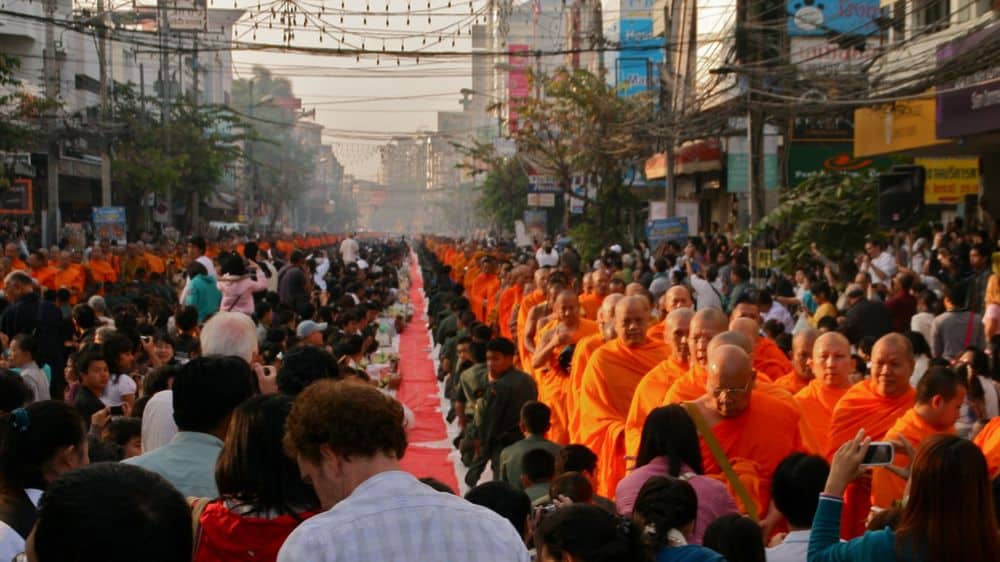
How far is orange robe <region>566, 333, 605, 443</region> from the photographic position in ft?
33.3

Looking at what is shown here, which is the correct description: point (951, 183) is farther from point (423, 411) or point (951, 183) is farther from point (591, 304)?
point (423, 411)

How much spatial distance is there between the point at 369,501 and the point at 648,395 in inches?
204

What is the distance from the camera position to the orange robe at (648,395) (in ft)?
26.7

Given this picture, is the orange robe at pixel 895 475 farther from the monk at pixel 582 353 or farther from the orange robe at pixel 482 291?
the orange robe at pixel 482 291

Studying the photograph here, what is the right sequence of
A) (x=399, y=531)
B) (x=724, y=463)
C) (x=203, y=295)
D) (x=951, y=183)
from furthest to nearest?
(x=951, y=183) → (x=203, y=295) → (x=724, y=463) → (x=399, y=531)

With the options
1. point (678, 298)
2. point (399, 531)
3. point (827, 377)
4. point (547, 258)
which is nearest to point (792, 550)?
point (399, 531)

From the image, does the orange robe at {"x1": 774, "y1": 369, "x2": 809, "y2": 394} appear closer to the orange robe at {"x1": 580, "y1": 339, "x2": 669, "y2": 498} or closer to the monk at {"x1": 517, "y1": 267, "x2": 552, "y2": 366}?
the orange robe at {"x1": 580, "y1": 339, "x2": 669, "y2": 498}

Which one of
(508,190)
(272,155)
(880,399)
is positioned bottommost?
(880,399)

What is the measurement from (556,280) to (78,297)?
832 cm

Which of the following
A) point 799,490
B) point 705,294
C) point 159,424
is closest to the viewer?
point 799,490

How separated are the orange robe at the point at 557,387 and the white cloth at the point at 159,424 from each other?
5264 millimetres

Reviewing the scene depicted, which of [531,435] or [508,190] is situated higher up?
[508,190]

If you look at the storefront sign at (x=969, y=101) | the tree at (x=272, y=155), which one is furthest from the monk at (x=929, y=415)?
the tree at (x=272, y=155)

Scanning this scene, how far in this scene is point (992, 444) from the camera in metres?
6.55
